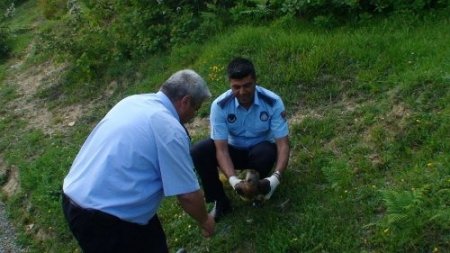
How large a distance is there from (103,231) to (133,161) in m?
0.45

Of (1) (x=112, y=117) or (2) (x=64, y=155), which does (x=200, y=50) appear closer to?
(2) (x=64, y=155)

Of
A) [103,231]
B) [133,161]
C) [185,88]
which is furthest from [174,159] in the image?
[103,231]

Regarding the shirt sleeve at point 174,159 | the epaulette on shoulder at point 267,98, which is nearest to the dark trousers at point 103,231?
the shirt sleeve at point 174,159

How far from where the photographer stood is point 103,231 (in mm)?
3264

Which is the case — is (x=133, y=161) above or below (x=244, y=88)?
above

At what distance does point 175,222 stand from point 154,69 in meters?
3.53

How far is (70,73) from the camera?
9.34m

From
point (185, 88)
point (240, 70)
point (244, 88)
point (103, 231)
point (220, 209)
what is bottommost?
point (220, 209)

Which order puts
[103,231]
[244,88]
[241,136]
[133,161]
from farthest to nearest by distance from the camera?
[241,136] < [244,88] < [103,231] < [133,161]

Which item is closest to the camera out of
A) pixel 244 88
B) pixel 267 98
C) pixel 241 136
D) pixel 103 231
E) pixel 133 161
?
pixel 133 161

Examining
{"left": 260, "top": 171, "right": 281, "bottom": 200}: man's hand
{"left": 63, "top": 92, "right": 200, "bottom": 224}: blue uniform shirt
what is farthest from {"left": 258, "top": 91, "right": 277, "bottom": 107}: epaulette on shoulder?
{"left": 63, "top": 92, "right": 200, "bottom": 224}: blue uniform shirt

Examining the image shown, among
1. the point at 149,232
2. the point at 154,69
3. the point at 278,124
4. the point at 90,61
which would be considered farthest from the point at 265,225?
the point at 90,61

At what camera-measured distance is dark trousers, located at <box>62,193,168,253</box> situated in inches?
127

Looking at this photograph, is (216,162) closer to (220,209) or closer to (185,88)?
(220,209)
